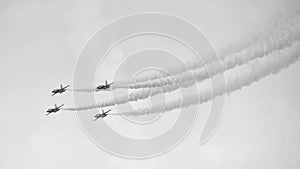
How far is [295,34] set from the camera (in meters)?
48.9

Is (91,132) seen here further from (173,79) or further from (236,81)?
(236,81)

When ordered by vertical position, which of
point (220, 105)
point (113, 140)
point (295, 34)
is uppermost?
point (113, 140)

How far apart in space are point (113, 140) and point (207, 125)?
72.2 ft

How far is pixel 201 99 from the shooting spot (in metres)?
65.4

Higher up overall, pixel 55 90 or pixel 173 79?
pixel 55 90

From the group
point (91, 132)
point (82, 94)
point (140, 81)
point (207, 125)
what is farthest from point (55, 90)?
point (207, 125)

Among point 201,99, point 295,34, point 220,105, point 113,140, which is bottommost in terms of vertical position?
point 295,34

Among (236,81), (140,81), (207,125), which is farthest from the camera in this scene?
(207,125)

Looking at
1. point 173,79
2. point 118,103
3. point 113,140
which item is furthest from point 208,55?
point 113,140

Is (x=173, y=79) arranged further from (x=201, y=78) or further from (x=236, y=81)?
(x=236, y=81)

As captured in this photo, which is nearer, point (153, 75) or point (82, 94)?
point (153, 75)

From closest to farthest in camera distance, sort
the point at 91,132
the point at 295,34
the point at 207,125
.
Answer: the point at 295,34, the point at 207,125, the point at 91,132

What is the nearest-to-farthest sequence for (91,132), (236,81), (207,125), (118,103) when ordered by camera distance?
(236,81), (118,103), (207,125), (91,132)

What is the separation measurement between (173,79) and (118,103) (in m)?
13.2
